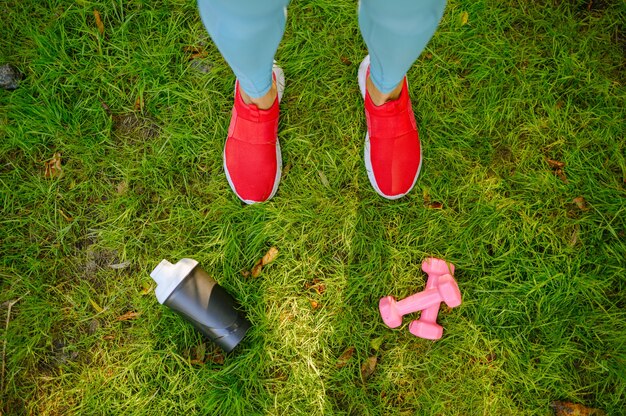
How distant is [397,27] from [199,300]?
118 centimetres

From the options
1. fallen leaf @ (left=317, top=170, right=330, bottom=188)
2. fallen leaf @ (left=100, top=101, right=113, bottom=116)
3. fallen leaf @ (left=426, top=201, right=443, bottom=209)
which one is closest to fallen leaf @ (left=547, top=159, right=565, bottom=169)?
fallen leaf @ (left=426, top=201, right=443, bottom=209)

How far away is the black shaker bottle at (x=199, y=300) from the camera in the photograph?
1746mm

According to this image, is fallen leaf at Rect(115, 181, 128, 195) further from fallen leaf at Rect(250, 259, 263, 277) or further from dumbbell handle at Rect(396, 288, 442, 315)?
dumbbell handle at Rect(396, 288, 442, 315)

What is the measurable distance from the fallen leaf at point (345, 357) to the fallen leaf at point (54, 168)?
1.45m

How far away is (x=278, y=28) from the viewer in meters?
1.22

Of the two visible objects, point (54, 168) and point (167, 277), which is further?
point (54, 168)

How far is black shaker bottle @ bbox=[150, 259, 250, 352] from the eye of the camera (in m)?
1.75

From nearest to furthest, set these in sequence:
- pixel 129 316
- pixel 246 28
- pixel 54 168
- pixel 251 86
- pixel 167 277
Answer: pixel 246 28, pixel 251 86, pixel 167 277, pixel 129 316, pixel 54 168

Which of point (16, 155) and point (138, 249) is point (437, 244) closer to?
point (138, 249)

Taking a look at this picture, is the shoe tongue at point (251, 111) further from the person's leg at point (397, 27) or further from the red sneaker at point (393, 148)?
the person's leg at point (397, 27)

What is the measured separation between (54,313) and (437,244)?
1.64 metres

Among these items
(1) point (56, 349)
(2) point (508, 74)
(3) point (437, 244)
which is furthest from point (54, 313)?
(2) point (508, 74)

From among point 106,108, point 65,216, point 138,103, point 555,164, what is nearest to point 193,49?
point 138,103

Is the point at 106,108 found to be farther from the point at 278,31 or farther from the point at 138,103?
the point at 278,31
